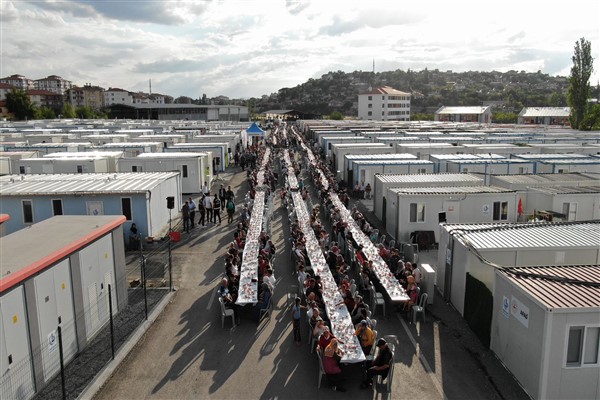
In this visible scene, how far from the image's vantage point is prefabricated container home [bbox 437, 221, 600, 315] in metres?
12.5

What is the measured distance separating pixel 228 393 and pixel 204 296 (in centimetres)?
521

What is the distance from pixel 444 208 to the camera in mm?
19641

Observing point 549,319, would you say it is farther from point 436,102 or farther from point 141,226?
point 436,102

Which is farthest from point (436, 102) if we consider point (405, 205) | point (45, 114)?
point (405, 205)

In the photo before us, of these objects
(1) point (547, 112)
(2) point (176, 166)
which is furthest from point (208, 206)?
(1) point (547, 112)

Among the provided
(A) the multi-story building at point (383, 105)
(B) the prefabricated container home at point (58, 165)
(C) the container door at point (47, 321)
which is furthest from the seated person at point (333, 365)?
(A) the multi-story building at point (383, 105)

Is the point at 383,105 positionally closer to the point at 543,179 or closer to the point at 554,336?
the point at 543,179

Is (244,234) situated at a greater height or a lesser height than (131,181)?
lesser

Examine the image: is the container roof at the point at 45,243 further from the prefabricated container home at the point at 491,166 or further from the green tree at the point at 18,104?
the green tree at the point at 18,104

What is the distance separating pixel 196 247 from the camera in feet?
63.7

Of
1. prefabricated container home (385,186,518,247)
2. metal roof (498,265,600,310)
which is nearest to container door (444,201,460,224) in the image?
prefabricated container home (385,186,518,247)

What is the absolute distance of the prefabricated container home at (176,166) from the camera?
95.1ft

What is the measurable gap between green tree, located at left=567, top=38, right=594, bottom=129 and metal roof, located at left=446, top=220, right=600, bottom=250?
65453mm

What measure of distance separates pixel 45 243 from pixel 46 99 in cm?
17848
